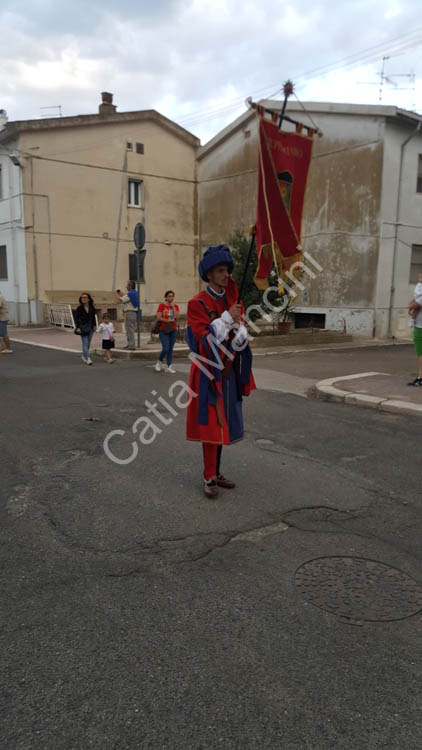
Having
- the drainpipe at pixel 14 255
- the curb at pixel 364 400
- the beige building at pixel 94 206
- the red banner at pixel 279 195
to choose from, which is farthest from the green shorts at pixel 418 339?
the drainpipe at pixel 14 255

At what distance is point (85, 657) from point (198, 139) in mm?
26947

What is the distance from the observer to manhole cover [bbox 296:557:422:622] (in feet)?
9.13

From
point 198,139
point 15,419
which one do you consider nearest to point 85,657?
point 15,419

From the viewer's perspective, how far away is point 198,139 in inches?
1031

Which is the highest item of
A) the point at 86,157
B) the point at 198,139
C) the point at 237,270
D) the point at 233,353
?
the point at 198,139

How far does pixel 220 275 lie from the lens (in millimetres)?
4211

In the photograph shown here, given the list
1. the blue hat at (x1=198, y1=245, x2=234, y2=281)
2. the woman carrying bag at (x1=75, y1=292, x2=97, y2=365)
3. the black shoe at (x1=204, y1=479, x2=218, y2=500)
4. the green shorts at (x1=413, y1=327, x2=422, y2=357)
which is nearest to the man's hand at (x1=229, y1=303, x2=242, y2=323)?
the blue hat at (x1=198, y1=245, x2=234, y2=281)

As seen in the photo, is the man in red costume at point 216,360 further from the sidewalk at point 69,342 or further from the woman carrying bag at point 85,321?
the sidewalk at point 69,342

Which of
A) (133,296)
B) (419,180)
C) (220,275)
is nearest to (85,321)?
(133,296)

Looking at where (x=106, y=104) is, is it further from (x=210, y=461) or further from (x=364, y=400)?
(x=210, y=461)

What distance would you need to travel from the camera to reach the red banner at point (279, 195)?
16.6 ft

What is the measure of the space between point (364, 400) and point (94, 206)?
61.5ft

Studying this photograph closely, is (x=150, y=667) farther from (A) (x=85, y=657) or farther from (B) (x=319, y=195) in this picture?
(B) (x=319, y=195)

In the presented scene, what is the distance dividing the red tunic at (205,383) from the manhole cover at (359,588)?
1309 millimetres
